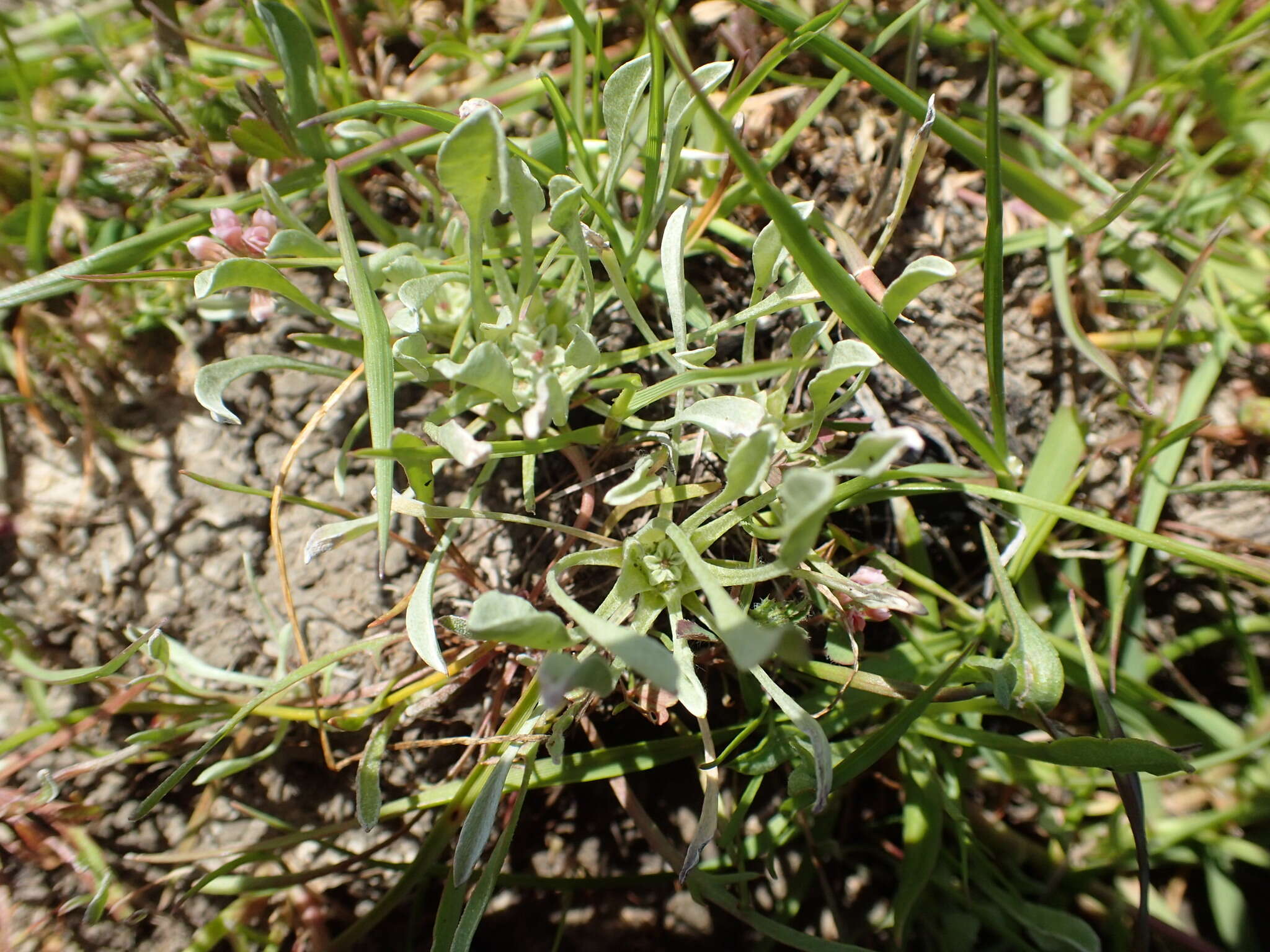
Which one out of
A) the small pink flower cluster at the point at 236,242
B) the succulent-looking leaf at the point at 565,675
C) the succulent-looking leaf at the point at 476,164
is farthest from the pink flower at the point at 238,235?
the succulent-looking leaf at the point at 565,675

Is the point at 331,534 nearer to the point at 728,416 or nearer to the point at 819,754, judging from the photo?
the point at 728,416

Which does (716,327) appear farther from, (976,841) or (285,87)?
(976,841)

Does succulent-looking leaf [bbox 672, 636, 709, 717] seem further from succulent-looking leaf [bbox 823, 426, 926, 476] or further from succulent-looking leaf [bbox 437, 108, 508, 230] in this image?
succulent-looking leaf [bbox 437, 108, 508, 230]

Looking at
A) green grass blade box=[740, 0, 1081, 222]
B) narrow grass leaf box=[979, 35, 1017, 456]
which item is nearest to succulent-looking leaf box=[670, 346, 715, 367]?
narrow grass leaf box=[979, 35, 1017, 456]

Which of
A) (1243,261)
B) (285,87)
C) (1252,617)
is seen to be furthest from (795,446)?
(1243,261)

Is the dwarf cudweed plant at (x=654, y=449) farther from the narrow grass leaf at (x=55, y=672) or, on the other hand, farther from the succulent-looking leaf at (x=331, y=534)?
the narrow grass leaf at (x=55, y=672)

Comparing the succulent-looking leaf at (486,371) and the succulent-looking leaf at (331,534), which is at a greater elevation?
the succulent-looking leaf at (486,371)

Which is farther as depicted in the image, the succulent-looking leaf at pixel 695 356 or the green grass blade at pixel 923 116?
the green grass blade at pixel 923 116

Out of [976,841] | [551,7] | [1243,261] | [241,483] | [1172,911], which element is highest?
[551,7]
